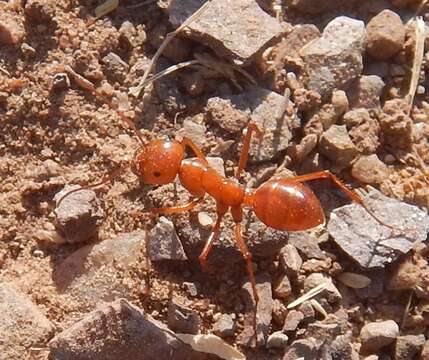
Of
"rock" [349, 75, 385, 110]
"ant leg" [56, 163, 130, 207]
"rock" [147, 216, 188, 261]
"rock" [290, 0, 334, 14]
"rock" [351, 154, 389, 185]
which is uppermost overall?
"rock" [290, 0, 334, 14]

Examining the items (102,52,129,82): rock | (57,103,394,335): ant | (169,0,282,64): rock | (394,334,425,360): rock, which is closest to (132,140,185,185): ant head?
(57,103,394,335): ant

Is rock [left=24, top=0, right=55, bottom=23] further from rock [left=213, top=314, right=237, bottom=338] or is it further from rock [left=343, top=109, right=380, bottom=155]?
rock [left=213, top=314, right=237, bottom=338]

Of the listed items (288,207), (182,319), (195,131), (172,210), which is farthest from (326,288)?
(195,131)

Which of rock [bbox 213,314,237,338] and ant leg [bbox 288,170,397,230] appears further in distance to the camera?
ant leg [bbox 288,170,397,230]

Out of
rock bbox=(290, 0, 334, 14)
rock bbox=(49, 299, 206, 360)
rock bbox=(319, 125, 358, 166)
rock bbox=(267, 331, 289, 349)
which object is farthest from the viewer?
rock bbox=(290, 0, 334, 14)

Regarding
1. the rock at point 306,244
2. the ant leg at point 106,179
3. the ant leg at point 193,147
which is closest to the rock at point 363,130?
the rock at point 306,244

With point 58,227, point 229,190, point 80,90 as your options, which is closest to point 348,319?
point 229,190
